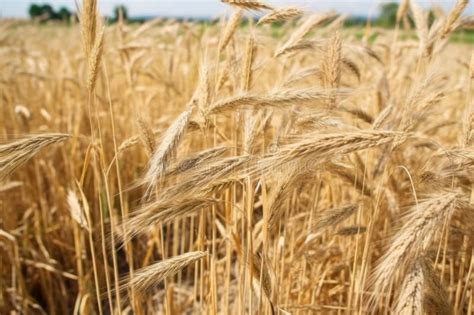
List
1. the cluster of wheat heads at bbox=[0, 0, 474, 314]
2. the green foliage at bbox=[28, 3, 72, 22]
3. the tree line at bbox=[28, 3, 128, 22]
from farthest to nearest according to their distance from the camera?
the green foliage at bbox=[28, 3, 72, 22]
the tree line at bbox=[28, 3, 128, 22]
the cluster of wheat heads at bbox=[0, 0, 474, 314]

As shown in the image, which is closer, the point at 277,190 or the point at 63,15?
the point at 277,190

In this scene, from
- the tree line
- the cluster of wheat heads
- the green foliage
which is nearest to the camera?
the cluster of wheat heads

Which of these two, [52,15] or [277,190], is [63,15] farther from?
[52,15]

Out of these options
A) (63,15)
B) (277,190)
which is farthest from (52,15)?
(277,190)

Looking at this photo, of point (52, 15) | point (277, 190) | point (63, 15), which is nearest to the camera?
point (277, 190)

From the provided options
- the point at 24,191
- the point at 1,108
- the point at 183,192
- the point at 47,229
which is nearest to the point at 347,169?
the point at 183,192

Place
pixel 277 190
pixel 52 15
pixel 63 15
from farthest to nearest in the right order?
1. pixel 52 15
2. pixel 63 15
3. pixel 277 190

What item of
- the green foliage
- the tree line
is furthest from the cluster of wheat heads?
the green foliage

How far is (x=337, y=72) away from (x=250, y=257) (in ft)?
1.75

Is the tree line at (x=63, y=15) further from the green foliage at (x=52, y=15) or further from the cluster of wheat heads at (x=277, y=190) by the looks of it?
the cluster of wheat heads at (x=277, y=190)

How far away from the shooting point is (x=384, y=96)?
1.73 meters

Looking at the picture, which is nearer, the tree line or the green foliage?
the tree line

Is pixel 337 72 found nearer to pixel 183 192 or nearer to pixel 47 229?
pixel 183 192

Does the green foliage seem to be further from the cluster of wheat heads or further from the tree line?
the cluster of wheat heads
